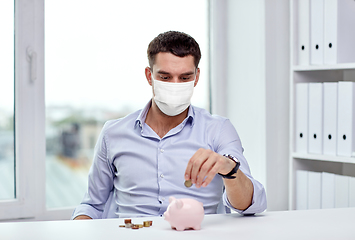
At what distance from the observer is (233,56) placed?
2.36m

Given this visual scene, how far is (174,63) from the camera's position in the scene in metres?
1.35

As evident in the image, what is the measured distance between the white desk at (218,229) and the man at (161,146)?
26 cm

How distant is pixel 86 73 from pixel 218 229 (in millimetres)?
1385

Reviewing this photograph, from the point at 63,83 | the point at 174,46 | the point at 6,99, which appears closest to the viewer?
the point at 174,46

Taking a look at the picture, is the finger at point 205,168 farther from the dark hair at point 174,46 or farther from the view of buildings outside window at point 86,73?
the view of buildings outside window at point 86,73

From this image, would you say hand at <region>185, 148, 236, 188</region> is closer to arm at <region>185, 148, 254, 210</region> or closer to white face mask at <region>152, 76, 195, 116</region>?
arm at <region>185, 148, 254, 210</region>

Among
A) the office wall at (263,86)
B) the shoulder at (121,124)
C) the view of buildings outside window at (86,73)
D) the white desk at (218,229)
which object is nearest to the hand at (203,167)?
the white desk at (218,229)

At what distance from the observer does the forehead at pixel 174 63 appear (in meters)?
1.35

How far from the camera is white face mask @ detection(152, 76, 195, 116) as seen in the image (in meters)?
1.33

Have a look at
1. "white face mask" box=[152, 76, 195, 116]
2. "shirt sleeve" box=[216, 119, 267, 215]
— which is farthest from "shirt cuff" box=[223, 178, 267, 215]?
"white face mask" box=[152, 76, 195, 116]

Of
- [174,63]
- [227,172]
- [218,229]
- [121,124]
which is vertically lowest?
[218,229]

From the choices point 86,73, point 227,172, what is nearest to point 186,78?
point 227,172

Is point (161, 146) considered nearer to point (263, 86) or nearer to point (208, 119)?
point (208, 119)

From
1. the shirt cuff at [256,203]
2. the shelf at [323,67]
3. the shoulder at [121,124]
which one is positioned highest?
the shelf at [323,67]
